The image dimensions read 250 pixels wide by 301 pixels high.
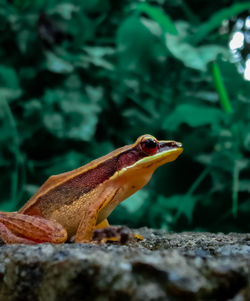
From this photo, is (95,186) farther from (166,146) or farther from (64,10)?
(64,10)

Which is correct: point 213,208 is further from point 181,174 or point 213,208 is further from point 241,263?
point 241,263

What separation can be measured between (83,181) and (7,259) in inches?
18.4

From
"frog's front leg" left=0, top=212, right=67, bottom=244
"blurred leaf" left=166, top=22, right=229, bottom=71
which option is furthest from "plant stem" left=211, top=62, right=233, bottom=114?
"frog's front leg" left=0, top=212, right=67, bottom=244

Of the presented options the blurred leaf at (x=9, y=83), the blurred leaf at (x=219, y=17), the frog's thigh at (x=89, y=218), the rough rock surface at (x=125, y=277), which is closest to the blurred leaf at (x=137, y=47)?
the blurred leaf at (x=219, y=17)

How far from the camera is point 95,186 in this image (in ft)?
4.17

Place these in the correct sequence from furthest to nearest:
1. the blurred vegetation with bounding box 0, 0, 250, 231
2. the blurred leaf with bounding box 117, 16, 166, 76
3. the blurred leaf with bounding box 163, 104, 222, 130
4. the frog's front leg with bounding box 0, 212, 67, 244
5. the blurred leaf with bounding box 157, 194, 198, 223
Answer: the blurred leaf with bounding box 117, 16, 166, 76
the blurred leaf with bounding box 157, 194, 198, 223
the blurred vegetation with bounding box 0, 0, 250, 231
the blurred leaf with bounding box 163, 104, 222, 130
the frog's front leg with bounding box 0, 212, 67, 244

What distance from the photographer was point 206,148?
2.32 m

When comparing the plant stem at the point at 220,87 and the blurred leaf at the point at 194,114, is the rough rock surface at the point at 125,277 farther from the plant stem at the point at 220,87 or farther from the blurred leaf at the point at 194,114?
the plant stem at the point at 220,87

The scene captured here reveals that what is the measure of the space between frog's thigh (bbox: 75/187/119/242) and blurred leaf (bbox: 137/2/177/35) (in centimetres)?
139

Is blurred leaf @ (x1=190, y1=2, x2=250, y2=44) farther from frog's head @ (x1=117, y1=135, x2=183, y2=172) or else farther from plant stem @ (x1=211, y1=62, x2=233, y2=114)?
frog's head @ (x1=117, y1=135, x2=183, y2=172)

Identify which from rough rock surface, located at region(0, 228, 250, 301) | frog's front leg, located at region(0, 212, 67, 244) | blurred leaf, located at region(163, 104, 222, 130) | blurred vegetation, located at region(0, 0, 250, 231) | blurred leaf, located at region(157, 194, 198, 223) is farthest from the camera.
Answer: blurred leaf, located at region(157, 194, 198, 223)

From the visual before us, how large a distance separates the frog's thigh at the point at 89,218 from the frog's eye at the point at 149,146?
0.66 ft

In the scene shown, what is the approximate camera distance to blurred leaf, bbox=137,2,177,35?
2.15 meters

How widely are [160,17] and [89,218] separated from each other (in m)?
1.50
